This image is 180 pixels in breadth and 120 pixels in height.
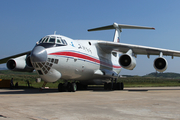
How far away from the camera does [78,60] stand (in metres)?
11.0

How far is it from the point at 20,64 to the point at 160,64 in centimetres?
841

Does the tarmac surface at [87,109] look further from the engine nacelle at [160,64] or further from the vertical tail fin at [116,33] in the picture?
the vertical tail fin at [116,33]

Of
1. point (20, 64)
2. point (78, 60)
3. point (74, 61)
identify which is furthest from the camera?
point (20, 64)

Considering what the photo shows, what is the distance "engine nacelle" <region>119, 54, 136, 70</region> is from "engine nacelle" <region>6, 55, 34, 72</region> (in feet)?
18.5

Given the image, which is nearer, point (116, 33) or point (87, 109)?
point (87, 109)

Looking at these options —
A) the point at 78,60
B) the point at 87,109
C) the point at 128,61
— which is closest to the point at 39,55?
the point at 78,60

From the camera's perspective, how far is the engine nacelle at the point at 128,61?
41.0 feet

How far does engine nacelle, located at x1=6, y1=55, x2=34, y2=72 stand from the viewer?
13.2 metres

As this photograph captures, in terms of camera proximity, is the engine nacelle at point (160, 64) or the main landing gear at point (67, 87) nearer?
the main landing gear at point (67, 87)

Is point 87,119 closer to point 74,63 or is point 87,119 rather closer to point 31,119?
point 31,119

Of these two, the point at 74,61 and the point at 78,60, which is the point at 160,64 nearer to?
the point at 78,60

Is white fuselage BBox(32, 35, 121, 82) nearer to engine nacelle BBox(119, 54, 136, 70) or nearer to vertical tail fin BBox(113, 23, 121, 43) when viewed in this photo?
engine nacelle BBox(119, 54, 136, 70)

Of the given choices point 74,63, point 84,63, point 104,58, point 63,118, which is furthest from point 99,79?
point 63,118

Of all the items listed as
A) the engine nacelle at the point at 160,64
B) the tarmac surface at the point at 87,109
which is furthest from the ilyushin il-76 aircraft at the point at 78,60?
the tarmac surface at the point at 87,109
